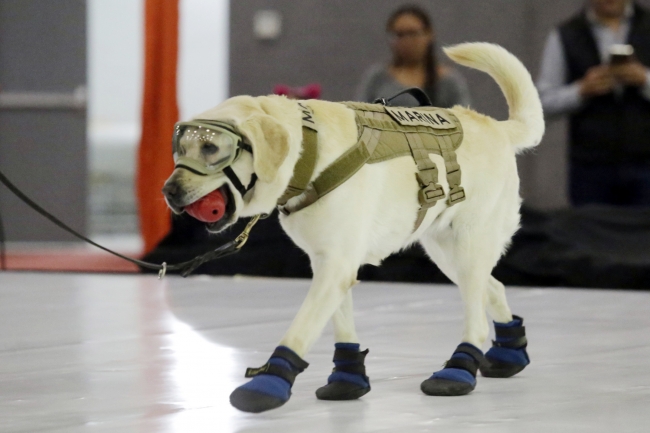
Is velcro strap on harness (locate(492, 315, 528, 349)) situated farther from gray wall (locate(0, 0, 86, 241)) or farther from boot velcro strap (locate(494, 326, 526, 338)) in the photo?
gray wall (locate(0, 0, 86, 241))

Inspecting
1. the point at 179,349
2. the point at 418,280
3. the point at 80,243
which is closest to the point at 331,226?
the point at 179,349

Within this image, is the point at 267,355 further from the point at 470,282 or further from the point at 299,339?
the point at 299,339

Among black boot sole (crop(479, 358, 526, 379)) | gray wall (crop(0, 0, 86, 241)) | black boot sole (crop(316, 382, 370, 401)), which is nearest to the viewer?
black boot sole (crop(316, 382, 370, 401))

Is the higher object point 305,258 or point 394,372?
point 394,372

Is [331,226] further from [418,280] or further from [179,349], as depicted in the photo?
[418,280]

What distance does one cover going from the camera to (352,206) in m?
1.86

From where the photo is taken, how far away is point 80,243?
7484mm

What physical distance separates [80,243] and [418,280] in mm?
3689

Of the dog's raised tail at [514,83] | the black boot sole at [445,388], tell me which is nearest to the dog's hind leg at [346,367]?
the black boot sole at [445,388]

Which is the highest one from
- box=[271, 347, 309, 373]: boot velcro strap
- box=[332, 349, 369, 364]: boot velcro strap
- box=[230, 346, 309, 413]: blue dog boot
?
box=[271, 347, 309, 373]: boot velcro strap

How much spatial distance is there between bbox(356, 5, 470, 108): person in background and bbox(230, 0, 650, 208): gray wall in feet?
6.48

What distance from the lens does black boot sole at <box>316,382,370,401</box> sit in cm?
197

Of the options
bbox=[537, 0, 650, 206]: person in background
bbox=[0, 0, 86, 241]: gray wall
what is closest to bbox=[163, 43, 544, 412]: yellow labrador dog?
bbox=[537, 0, 650, 206]: person in background

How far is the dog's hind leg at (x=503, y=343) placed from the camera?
229cm
